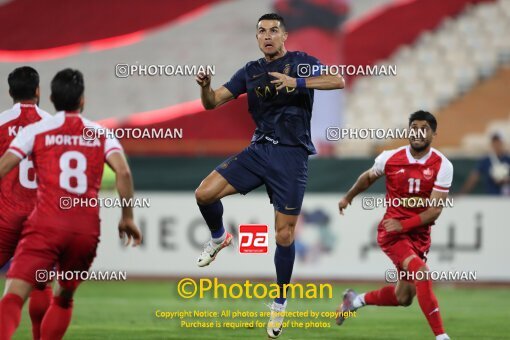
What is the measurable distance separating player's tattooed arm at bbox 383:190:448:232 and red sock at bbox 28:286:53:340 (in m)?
3.11

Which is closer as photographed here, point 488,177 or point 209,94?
point 209,94

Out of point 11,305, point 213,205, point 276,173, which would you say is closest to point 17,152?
point 11,305

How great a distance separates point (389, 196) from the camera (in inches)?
356

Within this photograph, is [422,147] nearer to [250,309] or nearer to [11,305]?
[250,309]

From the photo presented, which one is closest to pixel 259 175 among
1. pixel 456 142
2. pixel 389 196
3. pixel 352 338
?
pixel 389 196

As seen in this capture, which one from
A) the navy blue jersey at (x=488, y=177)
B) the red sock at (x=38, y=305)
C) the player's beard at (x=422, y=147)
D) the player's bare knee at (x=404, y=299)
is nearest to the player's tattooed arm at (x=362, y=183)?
the player's beard at (x=422, y=147)

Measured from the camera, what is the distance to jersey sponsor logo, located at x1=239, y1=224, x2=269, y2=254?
33.6 feet

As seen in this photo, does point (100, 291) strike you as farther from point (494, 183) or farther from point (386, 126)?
point (386, 126)

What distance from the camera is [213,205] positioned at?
8797 millimetres

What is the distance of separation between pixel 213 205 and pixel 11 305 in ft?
8.70

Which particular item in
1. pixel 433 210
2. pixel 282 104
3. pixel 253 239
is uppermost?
pixel 282 104

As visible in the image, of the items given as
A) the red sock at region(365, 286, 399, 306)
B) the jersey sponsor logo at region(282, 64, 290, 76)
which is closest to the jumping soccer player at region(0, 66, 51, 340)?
the jersey sponsor logo at region(282, 64, 290, 76)

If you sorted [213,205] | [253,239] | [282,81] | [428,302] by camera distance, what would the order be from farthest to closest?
[253,239] < [213,205] < [428,302] < [282,81]

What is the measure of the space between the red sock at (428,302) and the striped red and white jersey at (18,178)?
3.46 m
